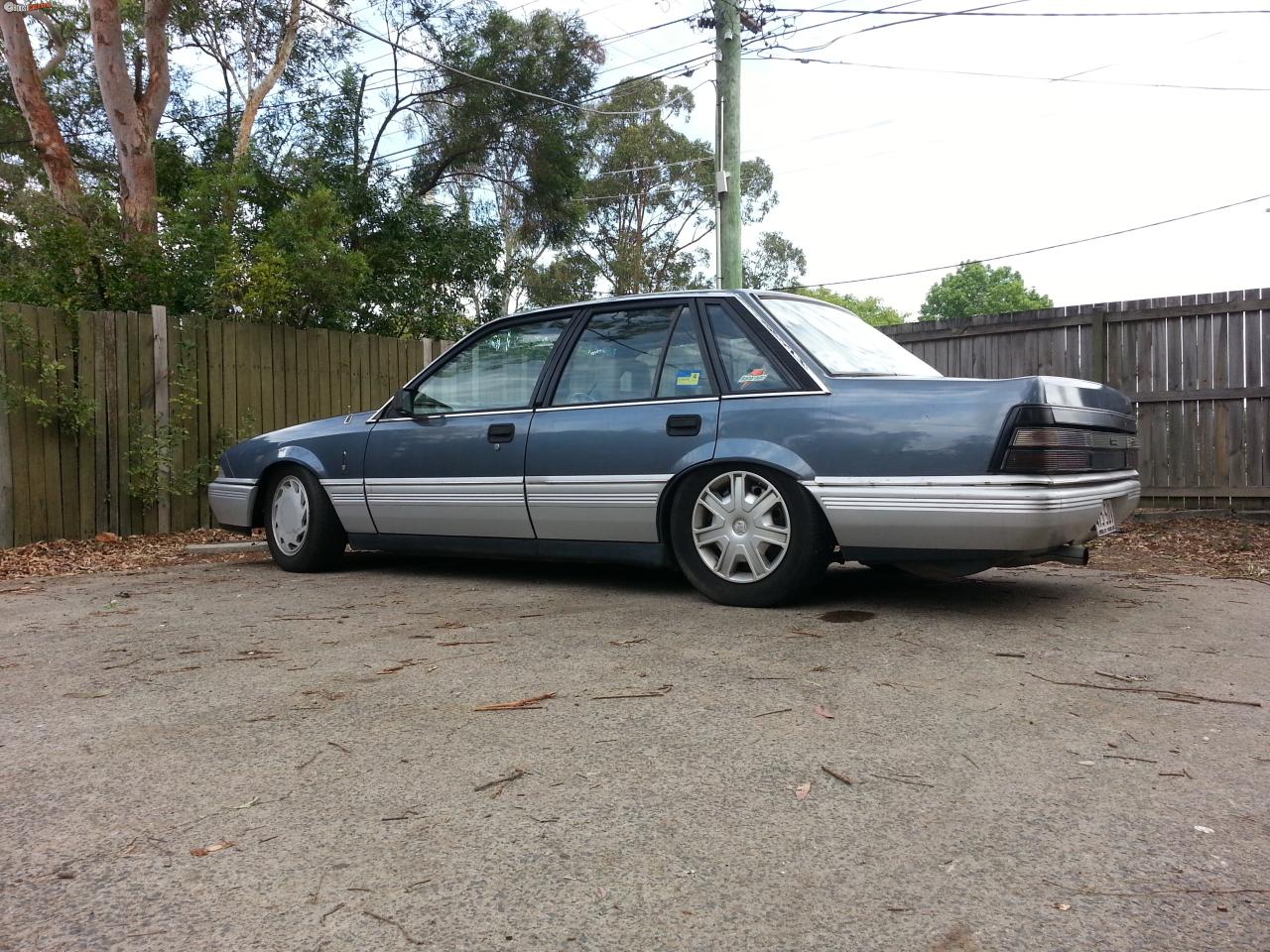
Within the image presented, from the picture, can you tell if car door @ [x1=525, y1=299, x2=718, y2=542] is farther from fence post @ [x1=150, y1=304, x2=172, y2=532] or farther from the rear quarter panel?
fence post @ [x1=150, y1=304, x2=172, y2=532]

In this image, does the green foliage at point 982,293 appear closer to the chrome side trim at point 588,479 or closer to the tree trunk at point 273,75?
the tree trunk at point 273,75

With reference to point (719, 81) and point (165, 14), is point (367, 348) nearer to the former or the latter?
point (719, 81)

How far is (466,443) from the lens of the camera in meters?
5.64

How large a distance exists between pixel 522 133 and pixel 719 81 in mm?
7685

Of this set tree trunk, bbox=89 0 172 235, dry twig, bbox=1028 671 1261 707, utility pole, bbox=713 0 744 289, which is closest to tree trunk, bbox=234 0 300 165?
tree trunk, bbox=89 0 172 235

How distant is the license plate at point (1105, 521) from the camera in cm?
445

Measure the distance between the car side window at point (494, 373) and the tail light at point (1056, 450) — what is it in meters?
2.59

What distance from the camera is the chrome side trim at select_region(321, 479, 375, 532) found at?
6098 millimetres

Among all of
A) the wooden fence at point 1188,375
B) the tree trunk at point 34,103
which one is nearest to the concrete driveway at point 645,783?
the wooden fence at point 1188,375

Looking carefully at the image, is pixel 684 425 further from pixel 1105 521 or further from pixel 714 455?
pixel 1105 521

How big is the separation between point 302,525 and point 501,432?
1.73 m

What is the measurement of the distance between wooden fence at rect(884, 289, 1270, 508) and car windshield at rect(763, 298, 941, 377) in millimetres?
4474

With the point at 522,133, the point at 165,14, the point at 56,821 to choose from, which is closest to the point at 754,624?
the point at 56,821

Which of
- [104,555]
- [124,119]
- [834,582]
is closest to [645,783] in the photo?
[834,582]
